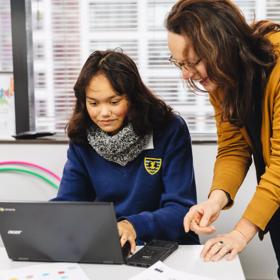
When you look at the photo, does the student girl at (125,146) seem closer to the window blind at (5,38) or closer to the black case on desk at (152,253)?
the black case on desk at (152,253)

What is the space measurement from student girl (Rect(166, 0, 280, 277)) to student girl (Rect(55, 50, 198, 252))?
1.09ft

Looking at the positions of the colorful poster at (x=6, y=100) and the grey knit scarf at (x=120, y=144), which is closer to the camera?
the grey knit scarf at (x=120, y=144)

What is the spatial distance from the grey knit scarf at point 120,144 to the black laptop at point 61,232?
1.34 ft

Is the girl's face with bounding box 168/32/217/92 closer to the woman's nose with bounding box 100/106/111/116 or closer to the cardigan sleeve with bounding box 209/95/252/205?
the cardigan sleeve with bounding box 209/95/252/205

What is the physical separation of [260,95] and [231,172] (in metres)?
0.25

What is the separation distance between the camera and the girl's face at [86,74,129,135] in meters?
1.54

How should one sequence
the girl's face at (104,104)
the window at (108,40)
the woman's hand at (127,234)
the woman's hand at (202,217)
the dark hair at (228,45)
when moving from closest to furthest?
the dark hair at (228,45) < the woman's hand at (202,217) < the woman's hand at (127,234) < the girl's face at (104,104) < the window at (108,40)

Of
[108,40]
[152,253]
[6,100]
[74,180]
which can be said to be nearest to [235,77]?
[152,253]

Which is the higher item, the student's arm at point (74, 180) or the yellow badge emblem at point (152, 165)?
the yellow badge emblem at point (152, 165)

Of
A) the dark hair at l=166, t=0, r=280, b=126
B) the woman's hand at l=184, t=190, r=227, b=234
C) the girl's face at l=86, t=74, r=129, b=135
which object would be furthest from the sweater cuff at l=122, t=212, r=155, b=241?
the dark hair at l=166, t=0, r=280, b=126

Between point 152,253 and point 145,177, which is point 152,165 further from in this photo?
point 152,253

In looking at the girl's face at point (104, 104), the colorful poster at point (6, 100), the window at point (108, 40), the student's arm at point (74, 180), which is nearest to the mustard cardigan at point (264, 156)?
the girl's face at point (104, 104)

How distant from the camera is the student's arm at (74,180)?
1.64 metres

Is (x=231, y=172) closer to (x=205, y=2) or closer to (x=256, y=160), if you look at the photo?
(x=256, y=160)
